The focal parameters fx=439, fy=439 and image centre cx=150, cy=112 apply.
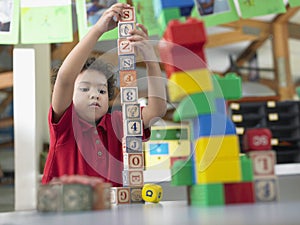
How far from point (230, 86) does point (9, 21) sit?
99 cm

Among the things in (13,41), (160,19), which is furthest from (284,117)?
(160,19)

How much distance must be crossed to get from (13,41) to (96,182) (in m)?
0.91

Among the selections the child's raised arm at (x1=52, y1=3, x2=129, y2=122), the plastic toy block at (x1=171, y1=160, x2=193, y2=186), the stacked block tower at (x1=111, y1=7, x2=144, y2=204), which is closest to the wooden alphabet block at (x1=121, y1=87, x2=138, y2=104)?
the stacked block tower at (x1=111, y1=7, x2=144, y2=204)

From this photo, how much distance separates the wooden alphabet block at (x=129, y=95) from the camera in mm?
770

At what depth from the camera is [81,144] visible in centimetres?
97

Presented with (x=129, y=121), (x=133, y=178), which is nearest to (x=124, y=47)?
(x=129, y=121)

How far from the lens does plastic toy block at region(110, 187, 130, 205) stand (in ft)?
2.47

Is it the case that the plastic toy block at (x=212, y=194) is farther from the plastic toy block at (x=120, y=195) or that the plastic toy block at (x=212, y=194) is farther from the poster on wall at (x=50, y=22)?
the poster on wall at (x=50, y=22)

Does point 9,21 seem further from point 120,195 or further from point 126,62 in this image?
point 120,195

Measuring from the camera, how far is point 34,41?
1.28m

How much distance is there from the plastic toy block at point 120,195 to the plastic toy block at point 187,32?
0.36 m

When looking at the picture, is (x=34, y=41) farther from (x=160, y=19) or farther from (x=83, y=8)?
(x=160, y=19)

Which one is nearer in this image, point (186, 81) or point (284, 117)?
point (186, 81)

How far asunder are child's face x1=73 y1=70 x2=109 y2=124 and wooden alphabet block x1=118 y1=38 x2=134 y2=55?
5.5 inches
